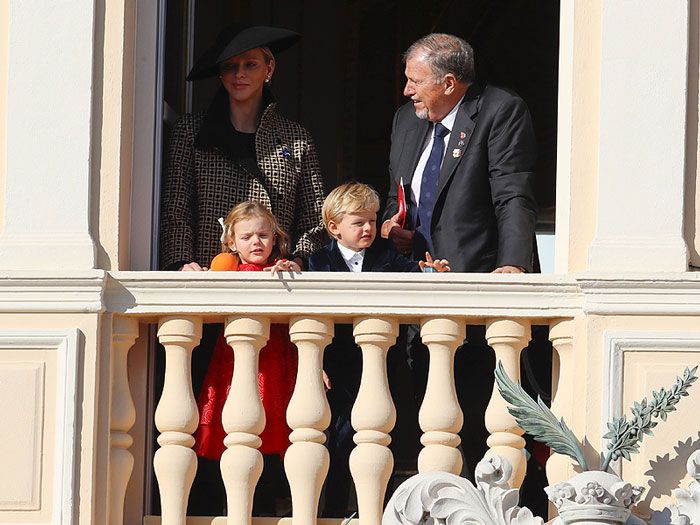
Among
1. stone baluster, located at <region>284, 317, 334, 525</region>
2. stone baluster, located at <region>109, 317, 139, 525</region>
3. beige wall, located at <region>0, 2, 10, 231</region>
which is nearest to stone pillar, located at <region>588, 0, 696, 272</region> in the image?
stone baluster, located at <region>284, 317, 334, 525</region>

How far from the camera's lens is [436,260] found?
8555 millimetres

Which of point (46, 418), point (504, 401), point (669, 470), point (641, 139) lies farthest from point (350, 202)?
point (669, 470)

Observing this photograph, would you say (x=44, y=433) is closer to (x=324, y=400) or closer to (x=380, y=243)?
(x=324, y=400)

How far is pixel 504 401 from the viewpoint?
7.98 meters

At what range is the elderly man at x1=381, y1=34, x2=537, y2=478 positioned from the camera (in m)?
8.45

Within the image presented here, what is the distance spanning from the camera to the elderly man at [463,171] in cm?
849

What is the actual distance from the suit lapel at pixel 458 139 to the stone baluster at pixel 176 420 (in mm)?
1194

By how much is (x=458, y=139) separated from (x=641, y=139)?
2.74 feet

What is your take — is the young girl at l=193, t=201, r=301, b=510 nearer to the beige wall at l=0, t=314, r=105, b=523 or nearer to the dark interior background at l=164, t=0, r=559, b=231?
the beige wall at l=0, t=314, r=105, b=523

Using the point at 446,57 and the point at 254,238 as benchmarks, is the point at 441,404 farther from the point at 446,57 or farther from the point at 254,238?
the point at 446,57

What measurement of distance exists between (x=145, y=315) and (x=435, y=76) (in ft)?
5.16

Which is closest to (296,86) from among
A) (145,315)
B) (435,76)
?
(435,76)

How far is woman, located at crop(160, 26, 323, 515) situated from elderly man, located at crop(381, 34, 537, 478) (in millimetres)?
380

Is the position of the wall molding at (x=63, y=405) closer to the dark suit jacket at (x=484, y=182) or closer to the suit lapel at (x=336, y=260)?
the suit lapel at (x=336, y=260)
